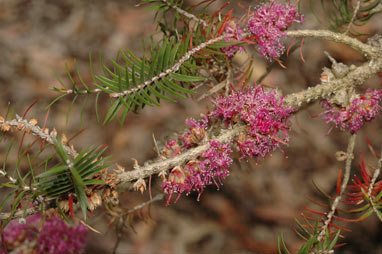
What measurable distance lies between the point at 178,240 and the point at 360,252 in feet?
1.85

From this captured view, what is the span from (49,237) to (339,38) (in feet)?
1.98

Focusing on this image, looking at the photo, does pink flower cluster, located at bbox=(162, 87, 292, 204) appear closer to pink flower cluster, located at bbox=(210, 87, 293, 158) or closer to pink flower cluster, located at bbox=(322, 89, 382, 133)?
pink flower cluster, located at bbox=(210, 87, 293, 158)

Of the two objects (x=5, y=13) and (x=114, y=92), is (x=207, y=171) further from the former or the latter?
Result: (x=5, y=13)

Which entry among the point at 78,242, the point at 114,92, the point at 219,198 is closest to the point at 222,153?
the point at 114,92

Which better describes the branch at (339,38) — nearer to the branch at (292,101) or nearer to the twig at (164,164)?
the branch at (292,101)

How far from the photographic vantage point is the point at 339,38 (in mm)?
465

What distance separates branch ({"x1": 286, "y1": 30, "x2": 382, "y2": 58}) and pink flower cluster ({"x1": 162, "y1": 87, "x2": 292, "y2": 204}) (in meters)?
0.09

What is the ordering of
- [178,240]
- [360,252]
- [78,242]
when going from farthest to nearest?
[178,240], [360,252], [78,242]

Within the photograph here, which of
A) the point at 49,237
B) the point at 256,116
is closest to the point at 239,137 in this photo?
the point at 256,116

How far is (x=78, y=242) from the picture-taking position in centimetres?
69

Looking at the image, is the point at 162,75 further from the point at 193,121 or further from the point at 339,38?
the point at 339,38

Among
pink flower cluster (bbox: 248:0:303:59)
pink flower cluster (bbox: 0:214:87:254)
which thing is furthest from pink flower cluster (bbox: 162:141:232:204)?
pink flower cluster (bbox: 0:214:87:254)

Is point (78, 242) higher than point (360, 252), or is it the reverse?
point (78, 242)

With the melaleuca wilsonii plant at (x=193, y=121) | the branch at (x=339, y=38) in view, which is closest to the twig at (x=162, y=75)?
the melaleuca wilsonii plant at (x=193, y=121)
